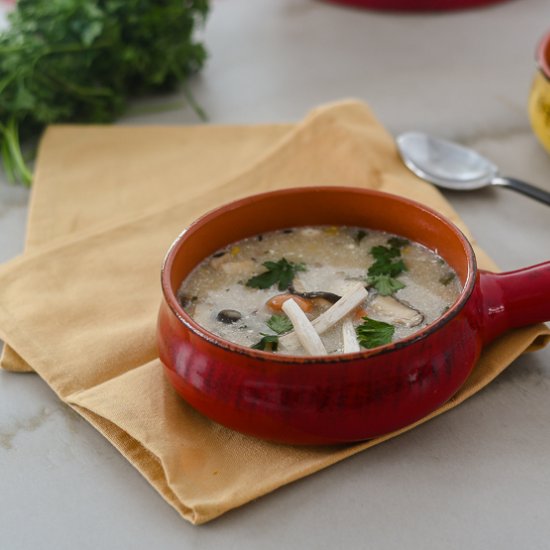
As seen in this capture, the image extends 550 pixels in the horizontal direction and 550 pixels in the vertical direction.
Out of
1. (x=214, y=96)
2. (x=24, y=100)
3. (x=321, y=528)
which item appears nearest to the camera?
(x=321, y=528)

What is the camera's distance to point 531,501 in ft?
3.12

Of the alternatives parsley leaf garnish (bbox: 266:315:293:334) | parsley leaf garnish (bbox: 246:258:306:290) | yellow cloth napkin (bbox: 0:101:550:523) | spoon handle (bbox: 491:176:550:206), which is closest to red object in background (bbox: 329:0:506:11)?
yellow cloth napkin (bbox: 0:101:550:523)

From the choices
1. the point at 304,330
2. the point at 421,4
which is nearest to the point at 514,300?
the point at 304,330

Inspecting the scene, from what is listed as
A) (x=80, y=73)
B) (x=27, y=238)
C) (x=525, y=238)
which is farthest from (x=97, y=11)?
(x=525, y=238)

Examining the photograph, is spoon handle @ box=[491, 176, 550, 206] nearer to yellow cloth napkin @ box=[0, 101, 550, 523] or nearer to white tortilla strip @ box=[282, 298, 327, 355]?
yellow cloth napkin @ box=[0, 101, 550, 523]

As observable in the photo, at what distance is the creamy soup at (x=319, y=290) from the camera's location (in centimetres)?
102

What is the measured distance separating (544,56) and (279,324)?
2.43 feet

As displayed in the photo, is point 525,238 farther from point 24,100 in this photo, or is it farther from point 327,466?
point 24,100

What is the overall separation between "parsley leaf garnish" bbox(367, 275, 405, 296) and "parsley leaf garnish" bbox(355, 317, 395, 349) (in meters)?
0.08

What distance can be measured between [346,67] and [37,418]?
1122 mm

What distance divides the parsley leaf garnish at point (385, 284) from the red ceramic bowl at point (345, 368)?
0.07m

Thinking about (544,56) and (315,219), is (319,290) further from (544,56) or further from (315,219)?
(544,56)

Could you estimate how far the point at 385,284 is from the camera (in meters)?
1.11

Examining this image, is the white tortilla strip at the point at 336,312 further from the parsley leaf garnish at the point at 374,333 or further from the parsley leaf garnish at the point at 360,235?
the parsley leaf garnish at the point at 360,235
